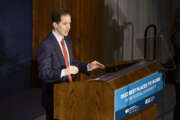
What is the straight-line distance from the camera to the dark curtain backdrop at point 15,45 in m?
5.69

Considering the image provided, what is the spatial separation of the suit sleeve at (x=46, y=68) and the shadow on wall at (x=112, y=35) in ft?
14.7

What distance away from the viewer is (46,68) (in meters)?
2.47

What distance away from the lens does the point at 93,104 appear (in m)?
2.24

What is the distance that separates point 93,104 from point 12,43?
12.8 feet

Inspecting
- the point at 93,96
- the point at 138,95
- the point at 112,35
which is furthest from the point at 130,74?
the point at 112,35

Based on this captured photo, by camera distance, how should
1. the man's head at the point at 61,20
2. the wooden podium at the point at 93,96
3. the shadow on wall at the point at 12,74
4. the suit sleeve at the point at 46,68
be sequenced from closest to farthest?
the wooden podium at the point at 93,96
the suit sleeve at the point at 46,68
the man's head at the point at 61,20
the shadow on wall at the point at 12,74

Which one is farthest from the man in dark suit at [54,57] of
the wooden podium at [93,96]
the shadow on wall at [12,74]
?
the shadow on wall at [12,74]

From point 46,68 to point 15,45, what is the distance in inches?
143

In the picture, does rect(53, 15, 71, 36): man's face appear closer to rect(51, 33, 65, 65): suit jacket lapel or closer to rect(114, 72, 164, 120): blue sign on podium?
rect(51, 33, 65, 65): suit jacket lapel

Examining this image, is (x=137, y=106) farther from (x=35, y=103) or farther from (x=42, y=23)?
(x=42, y=23)

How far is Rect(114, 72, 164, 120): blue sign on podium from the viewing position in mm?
2179

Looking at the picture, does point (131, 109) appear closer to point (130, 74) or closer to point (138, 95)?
point (138, 95)

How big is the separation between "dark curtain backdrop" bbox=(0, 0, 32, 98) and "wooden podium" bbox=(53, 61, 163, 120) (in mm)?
3496

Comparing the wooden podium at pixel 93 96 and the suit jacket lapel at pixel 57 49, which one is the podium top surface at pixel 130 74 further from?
the suit jacket lapel at pixel 57 49
